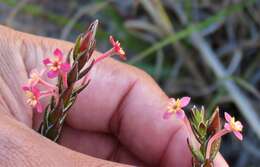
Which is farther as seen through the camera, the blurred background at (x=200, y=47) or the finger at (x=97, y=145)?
the blurred background at (x=200, y=47)

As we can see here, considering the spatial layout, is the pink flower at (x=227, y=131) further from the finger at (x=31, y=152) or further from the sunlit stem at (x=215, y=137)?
the finger at (x=31, y=152)

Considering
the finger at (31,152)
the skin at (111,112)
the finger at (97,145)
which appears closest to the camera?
the finger at (31,152)

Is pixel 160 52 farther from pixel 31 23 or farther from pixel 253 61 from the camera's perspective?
pixel 31 23

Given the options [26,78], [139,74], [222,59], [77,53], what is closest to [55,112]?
[77,53]

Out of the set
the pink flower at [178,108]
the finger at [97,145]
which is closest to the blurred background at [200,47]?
the finger at [97,145]

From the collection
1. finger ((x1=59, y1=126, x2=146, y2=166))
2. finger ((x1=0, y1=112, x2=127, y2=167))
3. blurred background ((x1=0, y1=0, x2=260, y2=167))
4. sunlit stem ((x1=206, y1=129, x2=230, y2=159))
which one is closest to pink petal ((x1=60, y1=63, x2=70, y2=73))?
finger ((x1=0, y1=112, x2=127, y2=167))

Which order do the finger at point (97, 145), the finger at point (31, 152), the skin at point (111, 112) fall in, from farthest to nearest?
1. the finger at point (97, 145)
2. the skin at point (111, 112)
3. the finger at point (31, 152)

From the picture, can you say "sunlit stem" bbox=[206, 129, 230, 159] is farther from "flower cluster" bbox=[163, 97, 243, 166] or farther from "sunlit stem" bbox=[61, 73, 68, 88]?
"sunlit stem" bbox=[61, 73, 68, 88]
